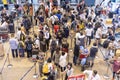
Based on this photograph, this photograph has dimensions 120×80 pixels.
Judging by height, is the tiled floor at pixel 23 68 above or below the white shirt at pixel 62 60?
below

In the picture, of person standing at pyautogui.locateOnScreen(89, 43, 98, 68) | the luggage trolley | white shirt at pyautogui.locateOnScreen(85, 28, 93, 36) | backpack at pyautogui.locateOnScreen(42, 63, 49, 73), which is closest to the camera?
backpack at pyautogui.locateOnScreen(42, 63, 49, 73)

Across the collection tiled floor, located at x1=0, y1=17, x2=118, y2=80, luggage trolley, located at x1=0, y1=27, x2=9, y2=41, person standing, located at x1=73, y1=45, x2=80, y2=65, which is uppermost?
luggage trolley, located at x1=0, y1=27, x2=9, y2=41

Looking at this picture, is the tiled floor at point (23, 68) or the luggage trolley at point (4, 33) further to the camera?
the luggage trolley at point (4, 33)

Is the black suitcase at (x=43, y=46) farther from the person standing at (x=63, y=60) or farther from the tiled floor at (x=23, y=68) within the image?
the person standing at (x=63, y=60)

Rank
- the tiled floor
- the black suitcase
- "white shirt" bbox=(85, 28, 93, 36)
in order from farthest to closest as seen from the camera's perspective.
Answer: "white shirt" bbox=(85, 28, 93, 36), the black suitcase, the tiled floor

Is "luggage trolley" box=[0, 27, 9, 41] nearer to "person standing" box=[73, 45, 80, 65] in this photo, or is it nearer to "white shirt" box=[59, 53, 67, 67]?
"person standing" box=[73, 45, 80, 65]

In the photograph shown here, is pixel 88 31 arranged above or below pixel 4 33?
above

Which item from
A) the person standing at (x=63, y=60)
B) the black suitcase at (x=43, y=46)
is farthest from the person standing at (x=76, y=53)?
the black suitcase at (x=43, y=46)

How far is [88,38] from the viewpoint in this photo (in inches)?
518

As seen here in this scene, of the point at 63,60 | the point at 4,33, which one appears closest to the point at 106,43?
the point at 63,60

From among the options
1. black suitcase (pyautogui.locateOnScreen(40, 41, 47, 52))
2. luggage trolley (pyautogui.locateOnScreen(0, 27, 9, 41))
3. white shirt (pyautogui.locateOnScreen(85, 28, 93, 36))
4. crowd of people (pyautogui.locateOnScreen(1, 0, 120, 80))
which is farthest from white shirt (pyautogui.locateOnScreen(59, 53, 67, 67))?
luggage trolley (pyautogui.locateOnScreen(0, 27, 9, 41))

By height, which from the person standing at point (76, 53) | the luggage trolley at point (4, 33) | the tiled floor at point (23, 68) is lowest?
the tiled floor at point (23, 68)

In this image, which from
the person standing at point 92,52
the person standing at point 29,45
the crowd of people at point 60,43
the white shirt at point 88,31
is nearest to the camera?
the crowd of people at point 60,43

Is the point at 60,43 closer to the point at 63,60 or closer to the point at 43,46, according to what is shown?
the point at 43,46
